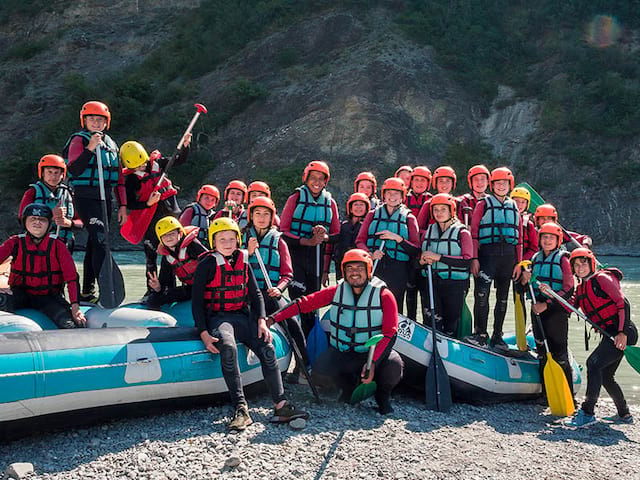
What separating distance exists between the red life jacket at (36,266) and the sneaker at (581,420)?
410 cm

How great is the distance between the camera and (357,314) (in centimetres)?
448

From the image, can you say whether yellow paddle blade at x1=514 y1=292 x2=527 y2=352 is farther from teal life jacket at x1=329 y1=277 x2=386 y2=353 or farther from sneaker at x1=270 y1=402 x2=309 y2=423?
sneaker at x1=270 y1=402 x2=309 y2=423

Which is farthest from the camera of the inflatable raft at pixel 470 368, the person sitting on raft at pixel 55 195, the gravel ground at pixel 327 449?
the person sitting on raft at pixel 55 195

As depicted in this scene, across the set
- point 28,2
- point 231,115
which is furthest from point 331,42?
point 28,2

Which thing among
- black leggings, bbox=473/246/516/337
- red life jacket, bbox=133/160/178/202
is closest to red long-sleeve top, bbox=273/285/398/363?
black leggings, bbox=473/246/516/337

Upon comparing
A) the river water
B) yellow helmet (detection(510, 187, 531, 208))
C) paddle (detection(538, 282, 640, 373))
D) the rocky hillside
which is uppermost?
the rocky hillside

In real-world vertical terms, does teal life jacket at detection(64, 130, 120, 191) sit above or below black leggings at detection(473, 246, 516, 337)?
above

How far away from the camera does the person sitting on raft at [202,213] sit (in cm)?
645

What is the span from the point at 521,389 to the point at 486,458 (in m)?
1.60

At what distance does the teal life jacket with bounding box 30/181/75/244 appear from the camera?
5465mm

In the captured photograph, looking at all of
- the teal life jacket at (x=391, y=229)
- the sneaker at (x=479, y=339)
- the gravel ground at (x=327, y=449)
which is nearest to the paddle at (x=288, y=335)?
the gravel ground at (x=327, y=449)

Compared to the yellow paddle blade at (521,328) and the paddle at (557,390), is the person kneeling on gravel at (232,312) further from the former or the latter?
the yellow paddle blade at (521,328)

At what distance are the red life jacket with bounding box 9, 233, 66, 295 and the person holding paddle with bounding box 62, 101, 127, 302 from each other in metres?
0.62

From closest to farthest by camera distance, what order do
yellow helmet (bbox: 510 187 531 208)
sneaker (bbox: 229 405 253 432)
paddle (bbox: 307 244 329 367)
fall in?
sneaker (bbox: 229 405 253 432)
paddle (bbox: 307 244 329 367)
yellow helmet (bbox: 510 187 531 208)
